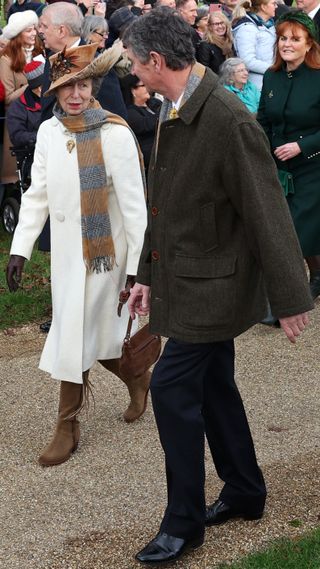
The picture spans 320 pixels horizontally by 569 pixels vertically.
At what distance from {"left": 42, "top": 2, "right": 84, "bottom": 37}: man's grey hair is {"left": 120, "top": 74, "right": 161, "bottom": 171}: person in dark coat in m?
2.26

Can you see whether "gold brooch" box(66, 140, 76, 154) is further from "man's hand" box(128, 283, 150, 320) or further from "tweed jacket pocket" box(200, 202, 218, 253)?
"tweed jacket pocket" box(200, 202, 218, 253)

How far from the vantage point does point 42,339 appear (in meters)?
6.71

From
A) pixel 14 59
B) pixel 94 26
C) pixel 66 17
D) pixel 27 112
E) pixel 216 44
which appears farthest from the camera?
pixel 216 44

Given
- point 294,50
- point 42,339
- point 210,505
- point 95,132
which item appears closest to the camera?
point 210,505

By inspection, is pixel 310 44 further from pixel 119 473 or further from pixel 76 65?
pixel 119 473

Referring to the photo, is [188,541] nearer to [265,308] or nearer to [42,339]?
[265,308]

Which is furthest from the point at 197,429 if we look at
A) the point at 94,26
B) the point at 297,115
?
the point at 94,26

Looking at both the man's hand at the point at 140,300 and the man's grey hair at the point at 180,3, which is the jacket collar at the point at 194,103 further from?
the man's grey hair at the point at 180,3

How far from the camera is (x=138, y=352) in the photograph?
4777 mm

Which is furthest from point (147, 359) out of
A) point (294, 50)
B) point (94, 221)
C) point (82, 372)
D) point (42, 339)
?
point (294, 50)

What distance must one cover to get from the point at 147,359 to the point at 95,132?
3.64 feet

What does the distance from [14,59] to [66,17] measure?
3620 millimetres

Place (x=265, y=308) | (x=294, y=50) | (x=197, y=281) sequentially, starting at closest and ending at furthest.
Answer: (x=197, y=281), (x=265, y=308), (x=294, y=50)

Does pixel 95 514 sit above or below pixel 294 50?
below
